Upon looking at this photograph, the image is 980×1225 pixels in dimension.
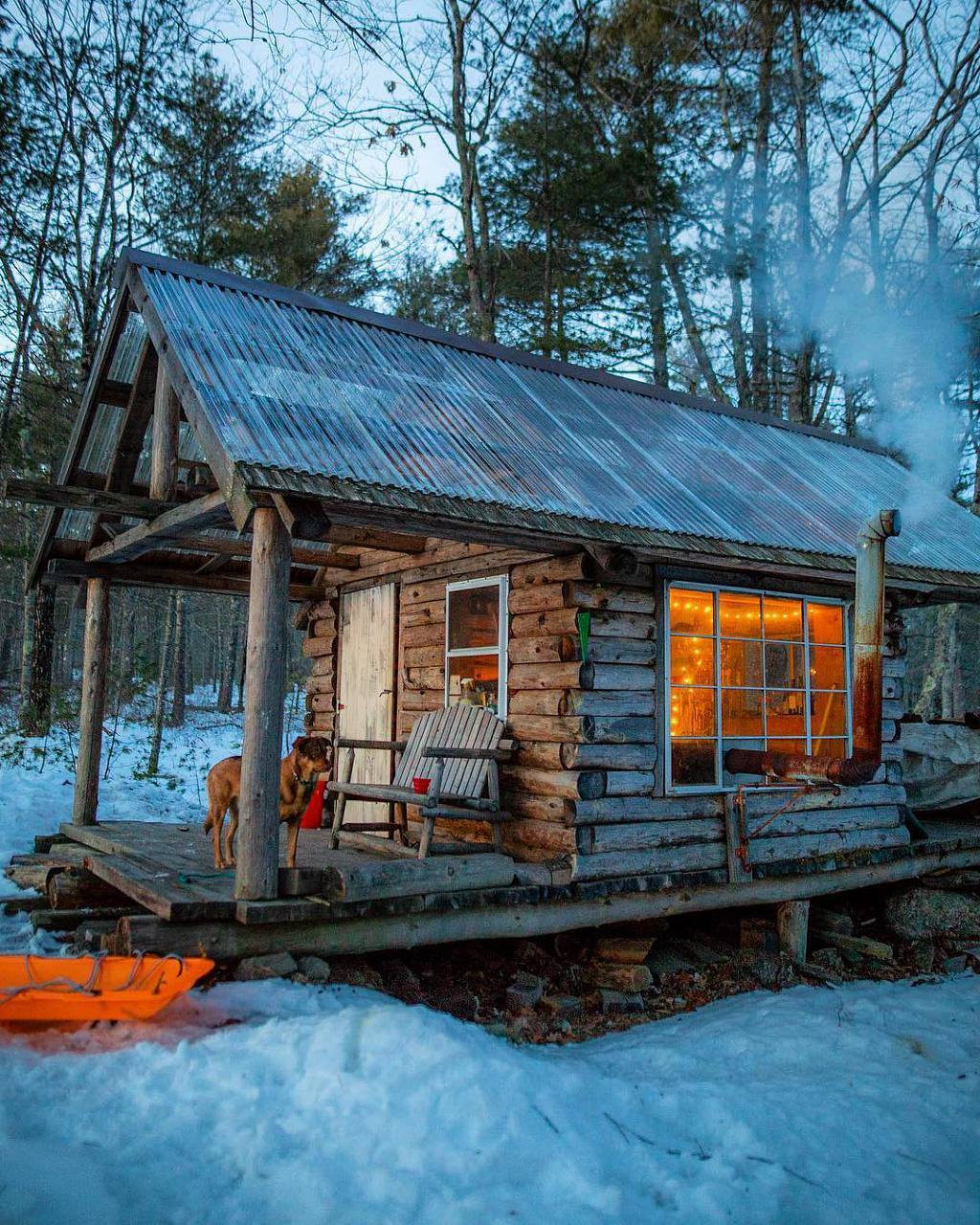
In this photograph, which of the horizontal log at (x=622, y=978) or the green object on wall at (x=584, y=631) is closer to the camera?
the horizontal log at (x=622, y=978)

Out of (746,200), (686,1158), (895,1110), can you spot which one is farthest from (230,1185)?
(746,200)

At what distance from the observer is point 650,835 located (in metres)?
7.96

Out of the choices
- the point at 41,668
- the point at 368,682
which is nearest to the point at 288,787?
the point at 368,682

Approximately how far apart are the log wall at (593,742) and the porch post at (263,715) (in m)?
2.45

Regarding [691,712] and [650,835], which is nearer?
[650,835]

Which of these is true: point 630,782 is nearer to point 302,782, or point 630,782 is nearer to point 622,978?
point 622,978

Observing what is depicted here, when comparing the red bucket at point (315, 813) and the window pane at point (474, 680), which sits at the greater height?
the window pane at point (474, 680)

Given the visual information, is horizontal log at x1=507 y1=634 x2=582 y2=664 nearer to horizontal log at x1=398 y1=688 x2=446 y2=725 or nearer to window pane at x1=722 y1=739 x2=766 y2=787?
horizontal log at x1=398 y1=688 x2=446 y2=725

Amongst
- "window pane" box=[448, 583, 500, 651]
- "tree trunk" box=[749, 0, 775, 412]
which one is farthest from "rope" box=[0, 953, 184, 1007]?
"tree trunk" box=[749, 0, 775, 412]

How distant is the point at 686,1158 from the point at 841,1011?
3164 mm

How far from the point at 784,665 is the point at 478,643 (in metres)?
2.92

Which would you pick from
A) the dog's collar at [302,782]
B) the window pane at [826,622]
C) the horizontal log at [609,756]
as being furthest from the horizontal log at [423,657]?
the window pane at [826,622]

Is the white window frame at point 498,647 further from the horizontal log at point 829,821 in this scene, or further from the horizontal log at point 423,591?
the horizontal log at point 829,821

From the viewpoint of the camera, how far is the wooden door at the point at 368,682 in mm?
9961
